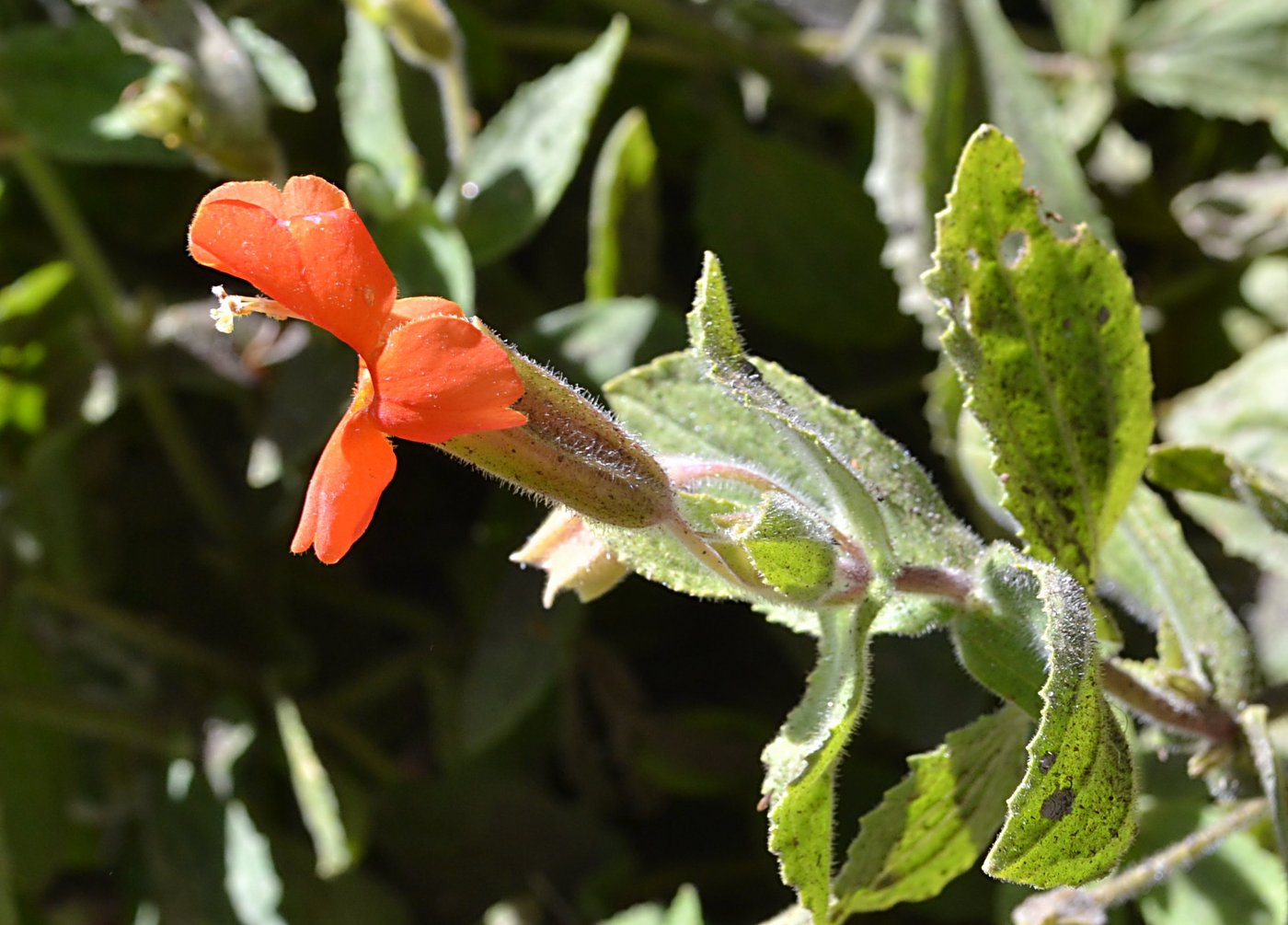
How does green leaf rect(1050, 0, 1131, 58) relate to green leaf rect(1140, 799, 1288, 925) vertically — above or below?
above

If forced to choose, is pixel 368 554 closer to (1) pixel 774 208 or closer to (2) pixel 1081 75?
(1) pixel 774 208

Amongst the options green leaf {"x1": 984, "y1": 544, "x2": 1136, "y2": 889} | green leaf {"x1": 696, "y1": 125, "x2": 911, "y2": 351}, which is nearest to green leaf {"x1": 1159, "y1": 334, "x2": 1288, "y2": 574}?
green leaf {"x1": 696, "y1": 125, "x2": 911, "y2": 351}

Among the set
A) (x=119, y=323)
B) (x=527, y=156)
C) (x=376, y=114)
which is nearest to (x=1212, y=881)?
(x=527, y=156)

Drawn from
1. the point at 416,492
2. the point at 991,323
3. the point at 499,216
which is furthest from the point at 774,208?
the point at 991,323

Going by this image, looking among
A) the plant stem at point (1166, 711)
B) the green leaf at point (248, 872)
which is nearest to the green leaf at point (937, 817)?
the plant stem at point (1166, 711)

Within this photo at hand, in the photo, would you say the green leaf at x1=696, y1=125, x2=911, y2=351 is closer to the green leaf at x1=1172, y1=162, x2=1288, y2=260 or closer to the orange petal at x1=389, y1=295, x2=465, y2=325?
the green leaf at x1=1172, y1=162, x2=1288, y2=260

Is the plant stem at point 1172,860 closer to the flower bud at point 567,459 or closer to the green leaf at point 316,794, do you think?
the flower bud at point 567,459
